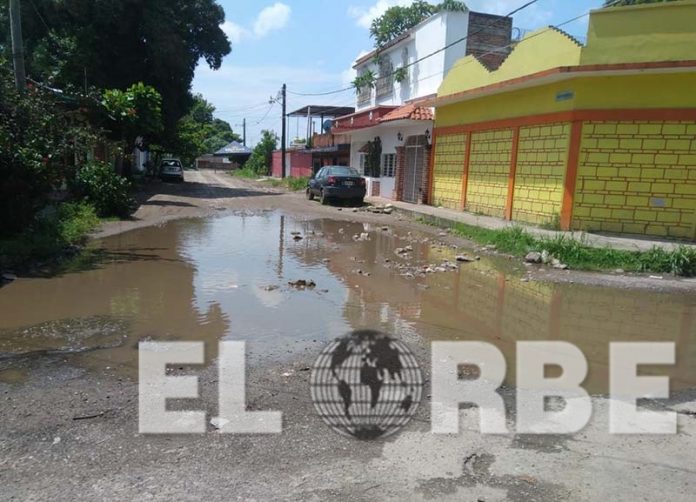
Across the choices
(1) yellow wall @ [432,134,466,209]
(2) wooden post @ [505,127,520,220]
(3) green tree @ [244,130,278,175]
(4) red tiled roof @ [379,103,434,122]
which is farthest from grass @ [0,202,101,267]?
(3) green tree @ [244,130,278,175]

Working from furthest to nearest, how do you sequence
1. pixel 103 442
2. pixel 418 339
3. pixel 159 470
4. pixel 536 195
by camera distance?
pixel 536 195
pixel 418 339
pixel 103 442
pixel 159 470

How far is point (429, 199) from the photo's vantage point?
21.5 m

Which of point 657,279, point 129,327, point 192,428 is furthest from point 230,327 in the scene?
point 657,279

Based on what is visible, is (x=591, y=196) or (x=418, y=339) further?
(x=591, y=196)

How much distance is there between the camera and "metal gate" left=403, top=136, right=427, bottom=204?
22.3 meters

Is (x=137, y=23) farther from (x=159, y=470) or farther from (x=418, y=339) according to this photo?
(x=159, y=470)

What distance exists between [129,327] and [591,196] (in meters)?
11.3

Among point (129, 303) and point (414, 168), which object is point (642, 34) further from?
point (129, 303)

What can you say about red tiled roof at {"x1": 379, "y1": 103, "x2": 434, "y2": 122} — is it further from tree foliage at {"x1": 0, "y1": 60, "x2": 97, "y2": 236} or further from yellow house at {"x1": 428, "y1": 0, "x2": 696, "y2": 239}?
tree foliage at {"x1": 0, "y1": 60, "x2": 97, "y2": 236}

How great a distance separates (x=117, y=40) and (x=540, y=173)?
2048 cm

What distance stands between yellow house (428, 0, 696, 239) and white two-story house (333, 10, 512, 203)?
6903 millimetres

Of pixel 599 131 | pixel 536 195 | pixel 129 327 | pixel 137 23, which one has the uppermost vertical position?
pixel 137 23

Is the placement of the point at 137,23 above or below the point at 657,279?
above

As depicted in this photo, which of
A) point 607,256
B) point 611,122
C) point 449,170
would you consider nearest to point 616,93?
point 611,122
